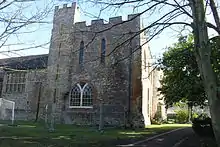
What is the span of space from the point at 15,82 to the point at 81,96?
11.3m

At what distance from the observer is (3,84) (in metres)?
34.4

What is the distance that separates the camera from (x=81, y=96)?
89.6ft

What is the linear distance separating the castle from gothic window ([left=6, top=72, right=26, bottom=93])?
0.21 metres

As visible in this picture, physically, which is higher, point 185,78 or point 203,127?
point 185,78

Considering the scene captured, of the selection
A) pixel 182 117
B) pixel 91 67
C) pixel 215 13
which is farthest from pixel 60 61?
pixel 182 117

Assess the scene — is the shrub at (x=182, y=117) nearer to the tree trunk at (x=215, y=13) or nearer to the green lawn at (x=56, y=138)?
the green lawn at (x=56, y=138)

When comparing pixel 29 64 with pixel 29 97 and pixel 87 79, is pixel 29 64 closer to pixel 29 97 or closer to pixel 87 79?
pixel 29 97

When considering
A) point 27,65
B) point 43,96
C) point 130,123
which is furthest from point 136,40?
point 27,65

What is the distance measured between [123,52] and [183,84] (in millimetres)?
10963

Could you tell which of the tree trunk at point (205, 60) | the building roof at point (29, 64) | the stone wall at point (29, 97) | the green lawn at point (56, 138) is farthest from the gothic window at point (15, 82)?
the tree trunk at point (205, 60)

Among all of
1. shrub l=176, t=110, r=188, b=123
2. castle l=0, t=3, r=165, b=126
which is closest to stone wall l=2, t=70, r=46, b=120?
castle l=0, t=3, r=165, b=126

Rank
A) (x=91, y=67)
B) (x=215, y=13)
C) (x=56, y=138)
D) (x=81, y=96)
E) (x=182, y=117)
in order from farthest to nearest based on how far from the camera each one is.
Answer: (x=182, y=117), (x=91, y=67), (x=81, y=96), (x=56, y=138), (x=215, y=13)

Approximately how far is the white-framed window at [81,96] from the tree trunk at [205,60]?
20613 millimetres

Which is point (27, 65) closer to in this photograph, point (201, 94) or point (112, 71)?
point (112, 71)
